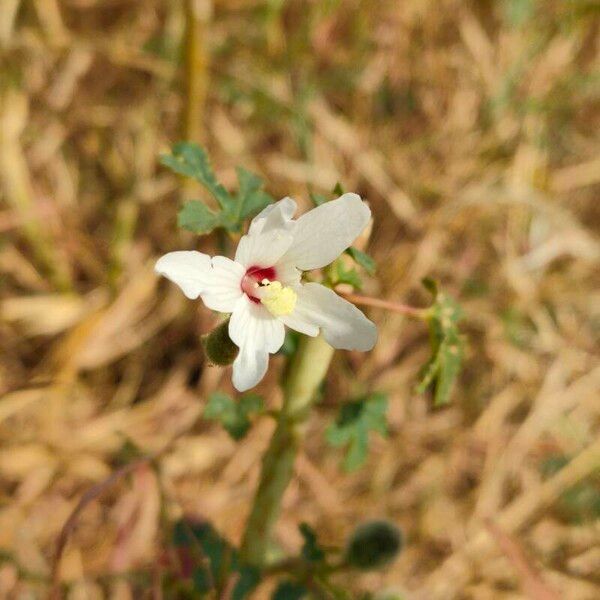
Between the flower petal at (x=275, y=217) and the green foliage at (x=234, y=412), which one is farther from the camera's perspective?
the green foliage at (x=234, y=412)

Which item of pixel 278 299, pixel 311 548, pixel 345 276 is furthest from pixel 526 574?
pixel 278 299

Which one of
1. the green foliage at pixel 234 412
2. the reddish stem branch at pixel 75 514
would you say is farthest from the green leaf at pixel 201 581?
the green foliage at pixel 234 412

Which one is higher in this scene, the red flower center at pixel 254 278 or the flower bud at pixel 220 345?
the red flower center at pixel 254 278

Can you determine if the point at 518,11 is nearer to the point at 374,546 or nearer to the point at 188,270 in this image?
the point at 374,546

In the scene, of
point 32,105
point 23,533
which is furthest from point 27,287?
point 23,533

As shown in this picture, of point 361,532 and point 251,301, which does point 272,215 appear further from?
point 361,532

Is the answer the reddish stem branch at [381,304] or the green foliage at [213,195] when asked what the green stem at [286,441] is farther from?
the green foliage at [213,195]
